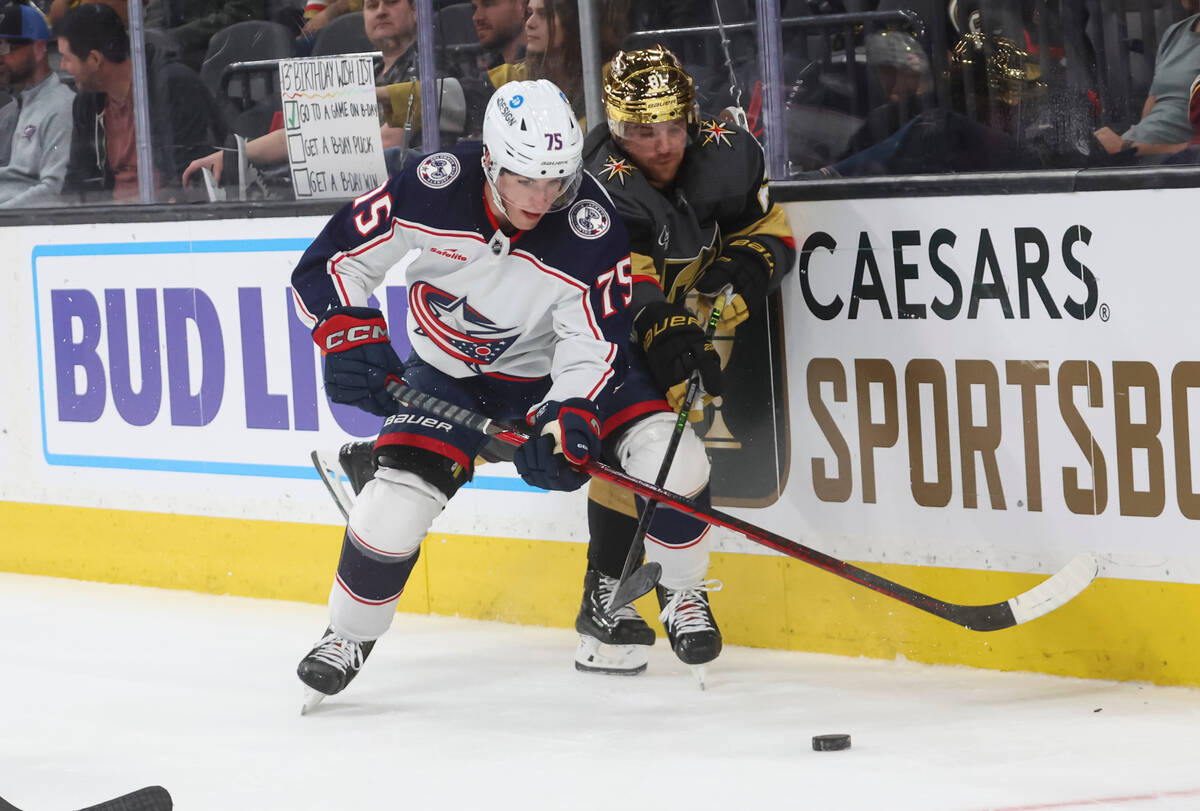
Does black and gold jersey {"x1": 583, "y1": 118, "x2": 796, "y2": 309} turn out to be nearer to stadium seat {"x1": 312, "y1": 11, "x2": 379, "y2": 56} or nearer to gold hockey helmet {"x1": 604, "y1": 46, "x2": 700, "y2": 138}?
gold hockey helmet {"x1": 604, "y1": 46, "x2": 700, "y2": 138}

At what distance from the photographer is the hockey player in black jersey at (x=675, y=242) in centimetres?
373

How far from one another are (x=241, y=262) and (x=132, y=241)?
0.44 metres

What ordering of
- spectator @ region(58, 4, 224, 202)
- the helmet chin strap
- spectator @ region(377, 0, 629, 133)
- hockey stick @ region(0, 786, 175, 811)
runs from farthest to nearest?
spectator @ region(58, 4, 224, 202)
spectator @ region(377, 0, 629, 133)
the helmet chin strap
hockey stick @ region(0, 786, 175, 811)

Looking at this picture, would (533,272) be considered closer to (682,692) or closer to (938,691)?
(682,692)

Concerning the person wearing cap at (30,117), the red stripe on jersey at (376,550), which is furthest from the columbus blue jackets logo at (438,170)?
the person wearing cap at (30,117)

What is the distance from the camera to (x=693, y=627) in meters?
3.76

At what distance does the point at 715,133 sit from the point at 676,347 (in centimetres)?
53

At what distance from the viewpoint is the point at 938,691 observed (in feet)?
11.9

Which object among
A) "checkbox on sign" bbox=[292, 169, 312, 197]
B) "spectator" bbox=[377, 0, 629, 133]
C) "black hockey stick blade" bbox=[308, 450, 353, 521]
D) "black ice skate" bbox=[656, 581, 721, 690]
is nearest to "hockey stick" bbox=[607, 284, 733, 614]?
"black ice skate" bbox=[656, 581, 721, 690]

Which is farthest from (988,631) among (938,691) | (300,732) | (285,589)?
(285,589)

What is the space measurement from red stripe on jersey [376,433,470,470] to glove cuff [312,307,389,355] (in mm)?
229

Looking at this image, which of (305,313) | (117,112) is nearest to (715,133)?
(305,313)

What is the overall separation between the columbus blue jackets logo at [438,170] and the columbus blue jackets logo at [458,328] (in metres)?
0.23

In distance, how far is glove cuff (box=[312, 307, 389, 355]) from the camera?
11.5 feet
